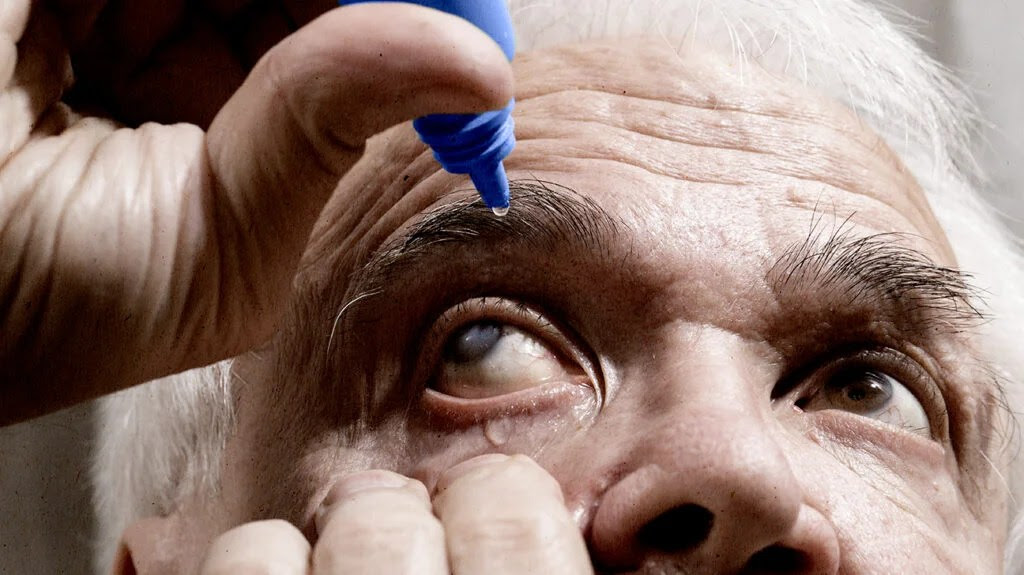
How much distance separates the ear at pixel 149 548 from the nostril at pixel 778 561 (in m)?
0.59

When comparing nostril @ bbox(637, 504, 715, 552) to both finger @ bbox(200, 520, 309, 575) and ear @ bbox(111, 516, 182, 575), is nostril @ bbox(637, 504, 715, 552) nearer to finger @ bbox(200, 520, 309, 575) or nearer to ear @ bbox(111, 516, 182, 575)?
finger @ bbox(200, 520, 309, 575)

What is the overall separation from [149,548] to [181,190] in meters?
0.55

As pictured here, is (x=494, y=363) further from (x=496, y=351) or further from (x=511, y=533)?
(x=511, y=533)

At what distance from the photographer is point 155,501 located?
1146mm

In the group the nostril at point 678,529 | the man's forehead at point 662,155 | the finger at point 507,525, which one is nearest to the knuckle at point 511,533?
the finger at point 507,525

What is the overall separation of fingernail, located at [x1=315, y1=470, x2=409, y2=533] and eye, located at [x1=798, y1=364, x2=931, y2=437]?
43 cm

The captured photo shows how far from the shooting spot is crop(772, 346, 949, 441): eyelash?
0.95 m

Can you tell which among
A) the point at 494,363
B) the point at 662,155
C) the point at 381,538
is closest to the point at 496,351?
the point at 494,363

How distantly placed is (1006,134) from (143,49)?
64.8 inches

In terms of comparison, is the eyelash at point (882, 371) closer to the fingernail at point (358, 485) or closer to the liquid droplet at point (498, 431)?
the liquid droplet at point (498, 431)

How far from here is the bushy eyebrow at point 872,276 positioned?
89 cm

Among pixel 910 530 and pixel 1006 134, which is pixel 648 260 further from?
pixel 1006 134

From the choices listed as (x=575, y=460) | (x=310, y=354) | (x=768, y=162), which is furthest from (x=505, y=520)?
(x=768, y=162)

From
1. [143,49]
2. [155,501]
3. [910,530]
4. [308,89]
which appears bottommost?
[155,501]
